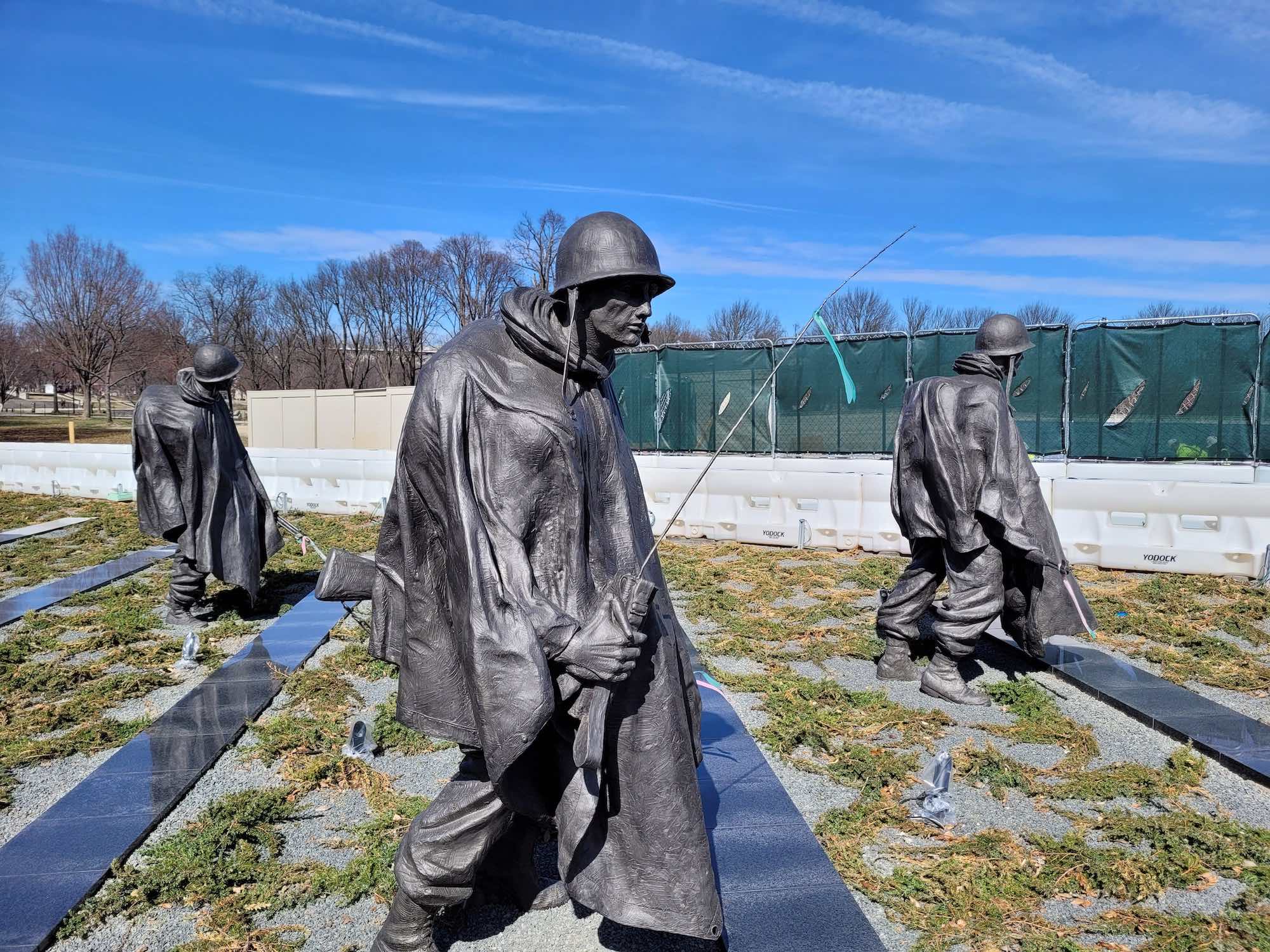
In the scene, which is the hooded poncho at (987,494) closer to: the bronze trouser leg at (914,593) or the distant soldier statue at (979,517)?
the distant soldier statue at (979,517)

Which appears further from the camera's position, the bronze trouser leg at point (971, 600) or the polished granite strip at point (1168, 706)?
the bronze trouser leg at point (971, 600)

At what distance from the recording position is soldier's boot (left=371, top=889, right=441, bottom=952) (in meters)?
→ 2.91

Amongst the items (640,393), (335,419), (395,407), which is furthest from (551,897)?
(335,419)

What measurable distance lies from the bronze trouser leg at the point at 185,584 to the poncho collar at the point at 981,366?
6.53 meters

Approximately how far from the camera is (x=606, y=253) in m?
2.47

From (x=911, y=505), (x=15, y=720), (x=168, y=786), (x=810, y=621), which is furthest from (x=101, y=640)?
(x=911, y=505)

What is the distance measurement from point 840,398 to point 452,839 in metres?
15.2

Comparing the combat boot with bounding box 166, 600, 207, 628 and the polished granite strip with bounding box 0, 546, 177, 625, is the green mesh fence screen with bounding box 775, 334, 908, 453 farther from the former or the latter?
the combat boot with bounding box 166, 600, 207, 628

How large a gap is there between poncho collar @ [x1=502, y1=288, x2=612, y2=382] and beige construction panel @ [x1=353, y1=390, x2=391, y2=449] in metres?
25.5

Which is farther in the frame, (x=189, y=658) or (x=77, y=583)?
(x=77, y=583)

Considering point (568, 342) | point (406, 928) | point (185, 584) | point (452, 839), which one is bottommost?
point (406, 928)

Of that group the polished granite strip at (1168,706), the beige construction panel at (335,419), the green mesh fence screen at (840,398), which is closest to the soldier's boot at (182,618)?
the polished granite strip at (1168,706)

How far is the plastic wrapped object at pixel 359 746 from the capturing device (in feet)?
16.5

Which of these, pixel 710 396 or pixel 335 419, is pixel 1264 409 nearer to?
pixel 710 396
